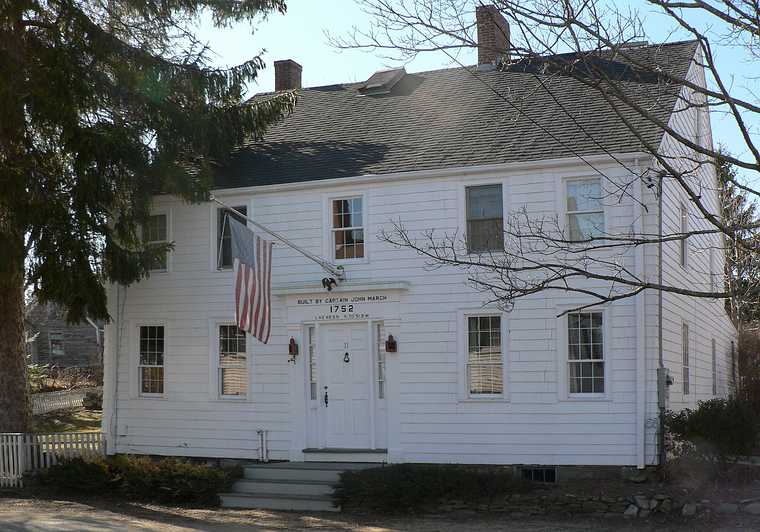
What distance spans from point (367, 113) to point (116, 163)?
593 cm

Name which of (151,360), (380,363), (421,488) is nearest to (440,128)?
(380,363)

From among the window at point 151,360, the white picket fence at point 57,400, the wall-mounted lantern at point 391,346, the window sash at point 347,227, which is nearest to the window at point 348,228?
the window sash at point 347,227

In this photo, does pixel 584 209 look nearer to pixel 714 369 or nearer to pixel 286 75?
pixel 714 369

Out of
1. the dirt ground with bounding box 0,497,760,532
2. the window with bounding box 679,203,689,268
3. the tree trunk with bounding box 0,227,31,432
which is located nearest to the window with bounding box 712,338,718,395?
the window with bounding box 679,203,689,268

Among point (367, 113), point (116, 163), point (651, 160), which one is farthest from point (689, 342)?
point (116, 163)

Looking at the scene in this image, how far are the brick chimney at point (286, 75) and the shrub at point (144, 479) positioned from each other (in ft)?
37.8

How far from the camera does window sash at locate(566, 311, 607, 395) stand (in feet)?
52.3

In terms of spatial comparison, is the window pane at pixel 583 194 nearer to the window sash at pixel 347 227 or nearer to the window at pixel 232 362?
the window sash at pixel 347 227

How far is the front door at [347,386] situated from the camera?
57.4 feet

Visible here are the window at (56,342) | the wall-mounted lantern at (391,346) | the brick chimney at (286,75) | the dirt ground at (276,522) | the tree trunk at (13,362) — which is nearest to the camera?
the dirt ground at (276,522)

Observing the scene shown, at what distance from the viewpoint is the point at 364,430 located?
1745 centimetres

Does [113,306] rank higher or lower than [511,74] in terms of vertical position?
lower

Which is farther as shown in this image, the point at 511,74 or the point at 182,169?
the point at 511,74

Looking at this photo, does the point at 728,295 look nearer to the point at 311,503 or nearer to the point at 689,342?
the point at 311,503
